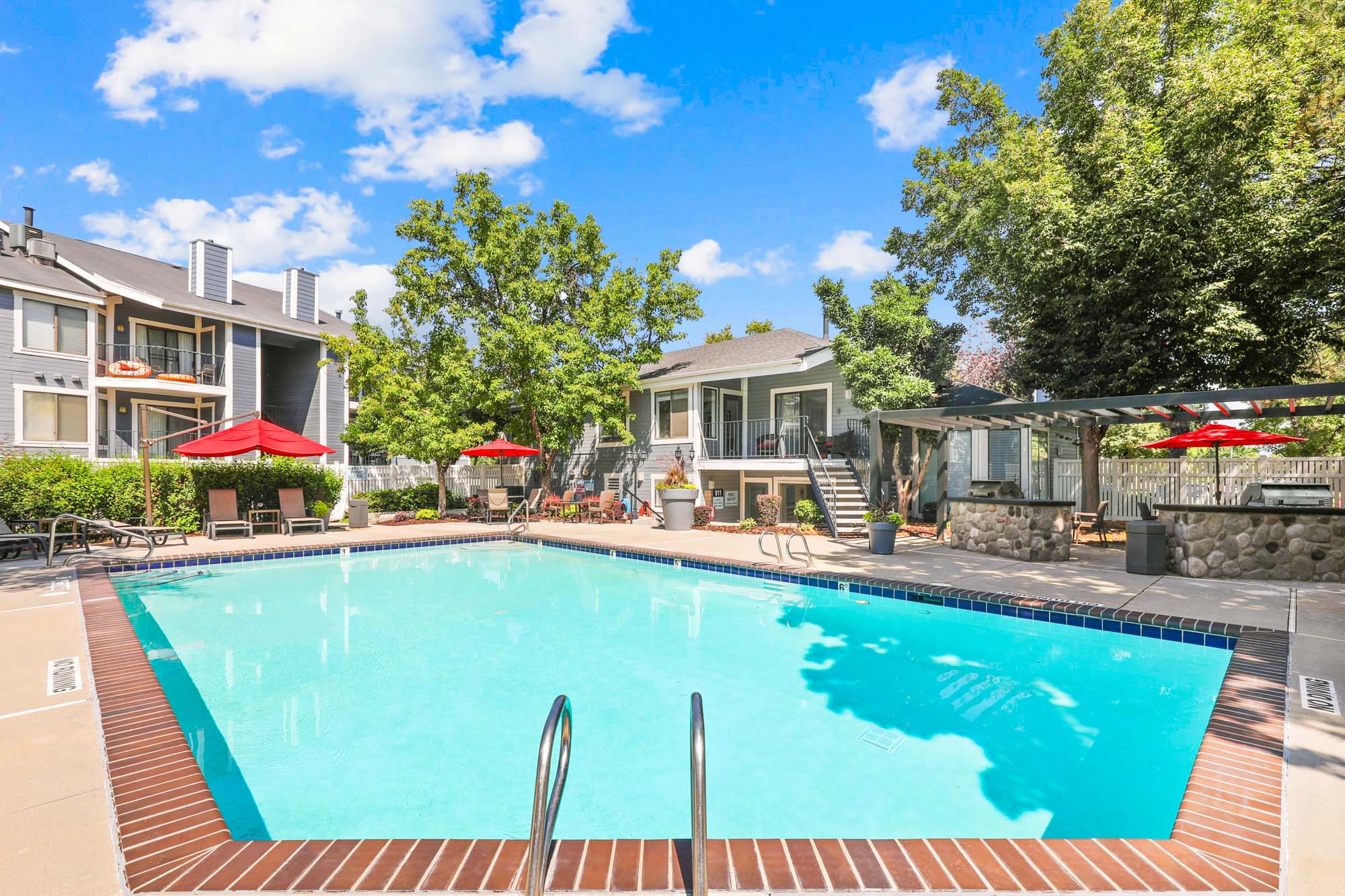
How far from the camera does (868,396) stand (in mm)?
13695

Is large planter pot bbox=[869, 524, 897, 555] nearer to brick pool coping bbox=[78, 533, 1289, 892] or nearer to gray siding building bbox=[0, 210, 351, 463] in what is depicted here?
brick pool coping bbox=[78, 533, 1289, 892]

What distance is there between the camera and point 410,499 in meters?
18.7

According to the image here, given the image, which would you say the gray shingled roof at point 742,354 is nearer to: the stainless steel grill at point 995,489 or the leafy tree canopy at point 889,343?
the leafy tree canopy at point 889,343

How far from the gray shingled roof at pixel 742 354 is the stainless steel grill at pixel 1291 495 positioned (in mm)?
8919

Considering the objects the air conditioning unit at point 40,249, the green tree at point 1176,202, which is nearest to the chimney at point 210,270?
the air conditioning unit at point 40,249

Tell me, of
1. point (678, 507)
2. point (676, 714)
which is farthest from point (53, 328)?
point (676, 714)

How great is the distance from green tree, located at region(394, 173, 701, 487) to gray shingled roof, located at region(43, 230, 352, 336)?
6.33 meters

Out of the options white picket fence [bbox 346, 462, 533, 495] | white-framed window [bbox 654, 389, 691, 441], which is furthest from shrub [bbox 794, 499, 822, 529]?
white picket fence [bbox 346, 462, 533, 495]

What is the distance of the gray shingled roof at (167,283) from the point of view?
18.1m

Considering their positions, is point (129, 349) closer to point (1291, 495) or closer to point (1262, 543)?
point (1262, 543)

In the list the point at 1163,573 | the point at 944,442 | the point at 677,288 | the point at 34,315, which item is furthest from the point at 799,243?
the point at 34,315

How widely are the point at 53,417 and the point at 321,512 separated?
343 inches

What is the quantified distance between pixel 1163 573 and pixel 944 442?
7368 millimetres

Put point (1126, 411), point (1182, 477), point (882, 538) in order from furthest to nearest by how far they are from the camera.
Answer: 1. point (1182, 477)
2. point (882, 538)
3. point (1126, 411)
